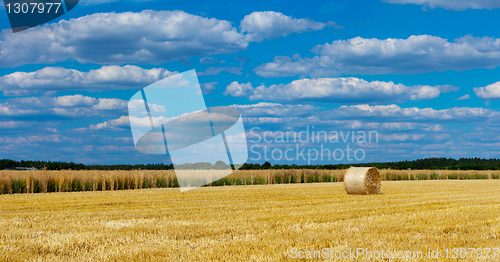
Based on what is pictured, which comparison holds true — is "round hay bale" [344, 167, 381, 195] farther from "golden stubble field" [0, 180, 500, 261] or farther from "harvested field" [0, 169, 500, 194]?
"harvested field" [0, 169, 500, 194]

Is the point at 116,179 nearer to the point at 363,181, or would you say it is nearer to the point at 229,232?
the point at 363,181

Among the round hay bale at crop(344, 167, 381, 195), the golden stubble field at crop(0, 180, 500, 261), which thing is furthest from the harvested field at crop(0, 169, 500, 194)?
the round hay bale at crop(344, 167, 381, 195)

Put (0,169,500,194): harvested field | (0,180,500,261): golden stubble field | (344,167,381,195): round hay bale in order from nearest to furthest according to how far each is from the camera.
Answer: (0,180,500,261): golden stubble field < (344,167,381,195): round hay bale < (0,169,500,194): harvested field

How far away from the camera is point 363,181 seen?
18.5 m

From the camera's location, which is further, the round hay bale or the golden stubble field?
the round hay bale

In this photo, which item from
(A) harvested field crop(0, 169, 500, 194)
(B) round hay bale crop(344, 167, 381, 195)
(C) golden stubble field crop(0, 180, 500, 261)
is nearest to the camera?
(C) golden stubble field crop(0, 180, 500, 261)

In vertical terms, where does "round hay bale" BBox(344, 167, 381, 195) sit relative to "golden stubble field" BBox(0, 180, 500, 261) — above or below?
above

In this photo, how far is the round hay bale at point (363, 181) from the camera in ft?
61.0

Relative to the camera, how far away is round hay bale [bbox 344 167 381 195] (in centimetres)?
A: 1858

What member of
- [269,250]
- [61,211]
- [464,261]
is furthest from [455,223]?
[61,211]

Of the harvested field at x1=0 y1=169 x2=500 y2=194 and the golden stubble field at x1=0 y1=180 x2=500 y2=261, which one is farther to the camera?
the harvested field at x1=0 y1=169 x2=500 y2=194

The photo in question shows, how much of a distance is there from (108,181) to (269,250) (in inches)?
775

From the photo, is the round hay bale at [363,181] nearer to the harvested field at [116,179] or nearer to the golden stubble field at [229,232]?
the golden stubble field at [229,232]

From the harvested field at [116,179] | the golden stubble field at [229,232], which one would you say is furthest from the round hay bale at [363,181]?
the harvested field at [116,179]
